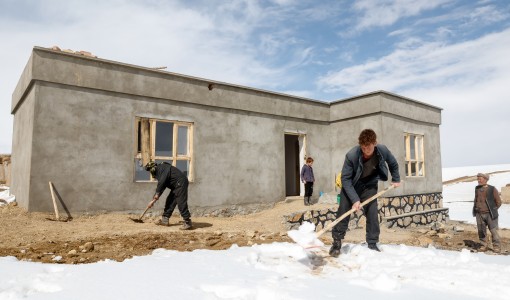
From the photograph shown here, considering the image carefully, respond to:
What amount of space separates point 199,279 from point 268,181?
780cm

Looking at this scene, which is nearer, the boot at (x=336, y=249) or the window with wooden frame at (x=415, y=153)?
the boot at (x=336, y=249)

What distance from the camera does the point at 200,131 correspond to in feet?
32.1

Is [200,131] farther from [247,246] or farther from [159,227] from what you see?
[247,246]

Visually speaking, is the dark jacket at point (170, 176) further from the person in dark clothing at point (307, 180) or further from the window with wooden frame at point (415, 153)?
the window with wooden frame at point (415, 153)

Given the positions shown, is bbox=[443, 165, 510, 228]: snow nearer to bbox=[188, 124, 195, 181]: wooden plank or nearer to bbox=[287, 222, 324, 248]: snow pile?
bbox=[188, 124, 195, 181]: wooden plank

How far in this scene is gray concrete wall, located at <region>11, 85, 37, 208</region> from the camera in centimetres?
763

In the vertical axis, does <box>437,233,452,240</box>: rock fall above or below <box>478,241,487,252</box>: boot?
below

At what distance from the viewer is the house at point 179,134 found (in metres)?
7.81

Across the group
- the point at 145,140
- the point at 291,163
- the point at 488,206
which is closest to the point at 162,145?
the point at 145,140

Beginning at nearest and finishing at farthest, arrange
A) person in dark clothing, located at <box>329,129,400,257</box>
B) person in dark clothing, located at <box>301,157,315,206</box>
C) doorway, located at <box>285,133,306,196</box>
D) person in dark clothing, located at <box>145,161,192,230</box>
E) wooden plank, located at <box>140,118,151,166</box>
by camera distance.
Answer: person in dark clothing, located at <box>329,129,400,257</box>, person in dark clothing, located at <box>145,161,192,230</box>, wooden plank, located at <box>140,118,151,166</box>, person in dark clothing, located at <box>301,157,315,206</box>, doorway, located at <box>285,133,306,196</box>

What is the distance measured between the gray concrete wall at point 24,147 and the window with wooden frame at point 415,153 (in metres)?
11.3

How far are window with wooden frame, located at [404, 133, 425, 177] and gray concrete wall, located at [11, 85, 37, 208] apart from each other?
11346 mm

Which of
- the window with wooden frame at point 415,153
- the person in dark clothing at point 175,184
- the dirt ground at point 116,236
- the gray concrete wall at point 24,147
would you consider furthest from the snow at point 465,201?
the gray concrete wall at point 24,147

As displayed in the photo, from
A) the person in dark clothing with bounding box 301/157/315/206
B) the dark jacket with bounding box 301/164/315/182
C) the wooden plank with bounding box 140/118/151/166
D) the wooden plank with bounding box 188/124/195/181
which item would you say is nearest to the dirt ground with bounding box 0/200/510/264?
the wooden plank with bounding box 188/124/195/181
